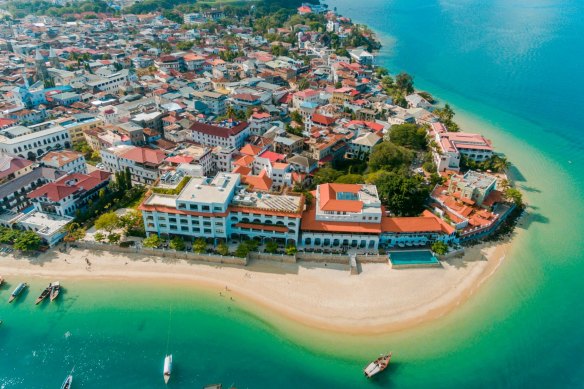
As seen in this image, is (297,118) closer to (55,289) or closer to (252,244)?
(252,244)

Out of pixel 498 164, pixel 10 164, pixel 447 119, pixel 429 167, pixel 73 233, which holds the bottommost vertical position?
pixel 73 233

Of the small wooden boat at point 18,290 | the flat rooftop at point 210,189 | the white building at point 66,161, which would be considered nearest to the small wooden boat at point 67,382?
the small wooden boat at point 18,290

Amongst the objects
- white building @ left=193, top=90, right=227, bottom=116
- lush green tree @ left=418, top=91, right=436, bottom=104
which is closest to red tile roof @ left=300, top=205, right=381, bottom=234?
white building @ left=193, top=90, right=227, bottom=116

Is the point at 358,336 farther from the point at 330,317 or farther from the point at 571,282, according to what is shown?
the point at 571,282

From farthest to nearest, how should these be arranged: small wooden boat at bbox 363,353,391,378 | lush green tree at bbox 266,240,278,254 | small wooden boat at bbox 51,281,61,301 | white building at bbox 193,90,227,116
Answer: white building at bbox 193,90,227,116 < lush green tree at bbox 266,240,278,254 < small wooden boat at bbox 51,281,61,301 < small wooden boat at bbox 363,353,391,378

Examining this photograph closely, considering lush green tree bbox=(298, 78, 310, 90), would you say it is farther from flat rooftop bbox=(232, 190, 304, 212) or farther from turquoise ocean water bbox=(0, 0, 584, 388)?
turquoise ocean water bbox=(0, 0, 584, 388)

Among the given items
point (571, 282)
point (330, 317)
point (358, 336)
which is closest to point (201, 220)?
point (330, 317)

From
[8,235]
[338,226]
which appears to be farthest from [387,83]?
[8,235]
